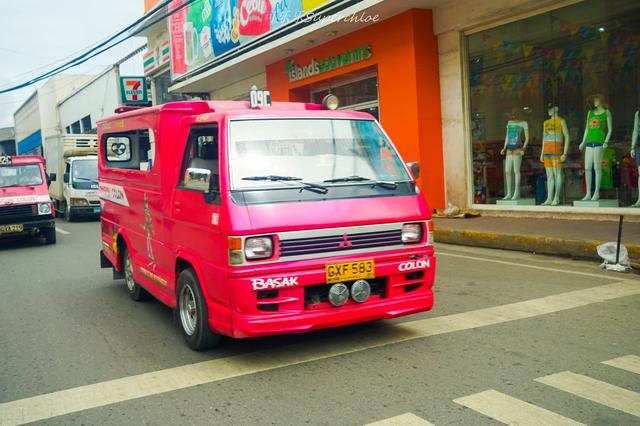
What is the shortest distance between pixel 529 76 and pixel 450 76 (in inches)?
70.9

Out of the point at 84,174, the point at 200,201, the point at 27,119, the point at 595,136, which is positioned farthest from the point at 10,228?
the point at 27,119

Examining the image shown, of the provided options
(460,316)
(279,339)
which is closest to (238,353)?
(279,339)

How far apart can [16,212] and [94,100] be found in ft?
96.5

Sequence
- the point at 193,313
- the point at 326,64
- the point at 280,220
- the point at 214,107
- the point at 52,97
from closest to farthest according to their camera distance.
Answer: the point at 280,220
the point at 193,313
the point at 214,107
the point at 326,64
the point at 52,97

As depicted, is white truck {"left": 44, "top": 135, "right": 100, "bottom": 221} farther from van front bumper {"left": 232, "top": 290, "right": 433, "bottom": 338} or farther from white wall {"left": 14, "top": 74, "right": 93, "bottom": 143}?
white wall {"left": 14, "top": 74, "right": 93, "bottom": 143}

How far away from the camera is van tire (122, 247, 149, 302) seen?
7266 millimetres

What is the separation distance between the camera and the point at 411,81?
13641mm

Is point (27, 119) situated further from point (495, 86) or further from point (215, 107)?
point (215, 107)

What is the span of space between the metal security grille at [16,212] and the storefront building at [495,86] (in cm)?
731

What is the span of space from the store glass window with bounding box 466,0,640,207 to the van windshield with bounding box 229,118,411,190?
266 inches

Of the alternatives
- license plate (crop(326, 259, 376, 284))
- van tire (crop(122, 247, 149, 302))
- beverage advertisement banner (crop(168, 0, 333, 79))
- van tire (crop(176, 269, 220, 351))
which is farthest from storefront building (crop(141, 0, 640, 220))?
→ van tire (crop(176, 269, 220, 351))

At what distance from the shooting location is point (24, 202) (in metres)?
13.3

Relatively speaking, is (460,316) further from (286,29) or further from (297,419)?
(286,29)

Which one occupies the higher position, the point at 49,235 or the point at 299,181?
the point at 299,181
